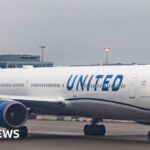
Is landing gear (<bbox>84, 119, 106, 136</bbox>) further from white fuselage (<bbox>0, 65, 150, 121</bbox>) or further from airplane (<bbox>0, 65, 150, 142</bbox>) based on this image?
white fuselage (<bbox>0, 65, 150, 121</bbox>)

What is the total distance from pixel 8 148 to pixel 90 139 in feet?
19.9

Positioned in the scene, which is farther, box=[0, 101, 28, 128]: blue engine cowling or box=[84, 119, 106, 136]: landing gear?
box=[84, 119, 106, 136]: landing gear

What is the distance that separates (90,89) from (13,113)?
3548 millimetres

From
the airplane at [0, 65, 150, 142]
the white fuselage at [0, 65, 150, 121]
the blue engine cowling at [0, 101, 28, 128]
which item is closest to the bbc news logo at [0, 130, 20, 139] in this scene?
the airplane at [0, 65, 150, 142]

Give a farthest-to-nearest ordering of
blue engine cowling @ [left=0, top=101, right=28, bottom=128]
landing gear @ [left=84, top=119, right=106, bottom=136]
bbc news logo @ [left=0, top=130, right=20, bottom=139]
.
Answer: landing gear @ [left=84, top=119, right=106, bottom=136] → bbc news logo @ [left=0, top=130, right=20, bottom=139] → blue engine cowling @ [left=0, top=101, right=28, bottom=128]

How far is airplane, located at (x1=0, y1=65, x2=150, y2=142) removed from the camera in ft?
86.0

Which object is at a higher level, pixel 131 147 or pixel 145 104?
pixel 145 104

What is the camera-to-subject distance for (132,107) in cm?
2611

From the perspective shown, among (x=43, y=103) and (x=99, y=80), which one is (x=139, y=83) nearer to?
(x=99, y=80)

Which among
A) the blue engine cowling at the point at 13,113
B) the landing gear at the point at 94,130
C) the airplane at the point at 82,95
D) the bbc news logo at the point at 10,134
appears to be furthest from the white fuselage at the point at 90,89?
the landing gear at the point at 94,130

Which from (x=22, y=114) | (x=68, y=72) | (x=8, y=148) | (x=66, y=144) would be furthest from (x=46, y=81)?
(x=8, y=148)

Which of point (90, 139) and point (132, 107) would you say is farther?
point (90, 139)

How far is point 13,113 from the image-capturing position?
90.9 ft

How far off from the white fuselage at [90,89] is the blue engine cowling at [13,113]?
3.16 ft
